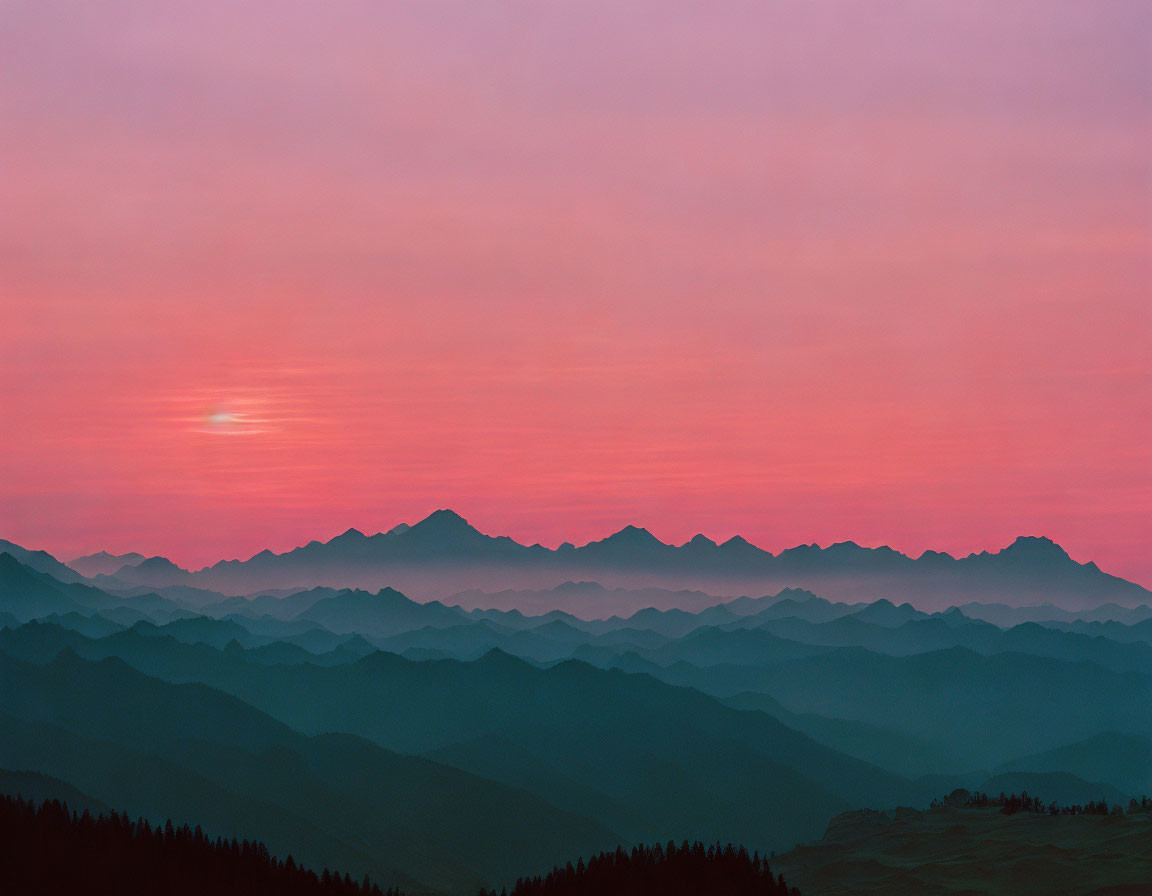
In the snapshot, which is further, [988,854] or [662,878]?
[988,854]

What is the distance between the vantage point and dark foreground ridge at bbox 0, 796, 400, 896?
27.0 metres

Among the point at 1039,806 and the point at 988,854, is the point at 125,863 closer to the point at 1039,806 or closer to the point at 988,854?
the point at 988,854

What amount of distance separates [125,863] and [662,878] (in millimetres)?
10995

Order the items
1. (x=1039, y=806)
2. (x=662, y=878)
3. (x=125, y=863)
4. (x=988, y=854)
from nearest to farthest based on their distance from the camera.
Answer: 1. (x=125, y=863)
2. (x=662, y=878)
3. (x=988, y=854)
4. (x=1039, y=806)

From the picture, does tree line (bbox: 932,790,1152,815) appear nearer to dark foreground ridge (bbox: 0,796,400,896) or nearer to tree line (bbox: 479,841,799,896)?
tree line (bbox: 479,841,799,896)

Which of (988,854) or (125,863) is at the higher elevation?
(125,863)

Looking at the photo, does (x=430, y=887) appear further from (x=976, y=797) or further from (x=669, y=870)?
(x=669, y=870)

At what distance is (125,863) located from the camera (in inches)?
1112

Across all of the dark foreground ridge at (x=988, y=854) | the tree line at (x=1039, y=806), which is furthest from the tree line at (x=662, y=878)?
the tree line at (x=1039, y=806)

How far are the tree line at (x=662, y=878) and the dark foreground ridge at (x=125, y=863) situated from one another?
454 centimetres

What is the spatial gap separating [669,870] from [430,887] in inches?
6395

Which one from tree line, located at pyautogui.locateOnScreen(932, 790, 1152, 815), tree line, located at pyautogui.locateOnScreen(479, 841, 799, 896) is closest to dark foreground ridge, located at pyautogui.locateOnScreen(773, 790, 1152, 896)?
tree line, located at pyautogui.locateOnScreen(932, 790, 1152, 815)

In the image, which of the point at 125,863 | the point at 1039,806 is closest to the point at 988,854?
the point at 1039,806

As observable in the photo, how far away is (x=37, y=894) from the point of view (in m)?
26.1
